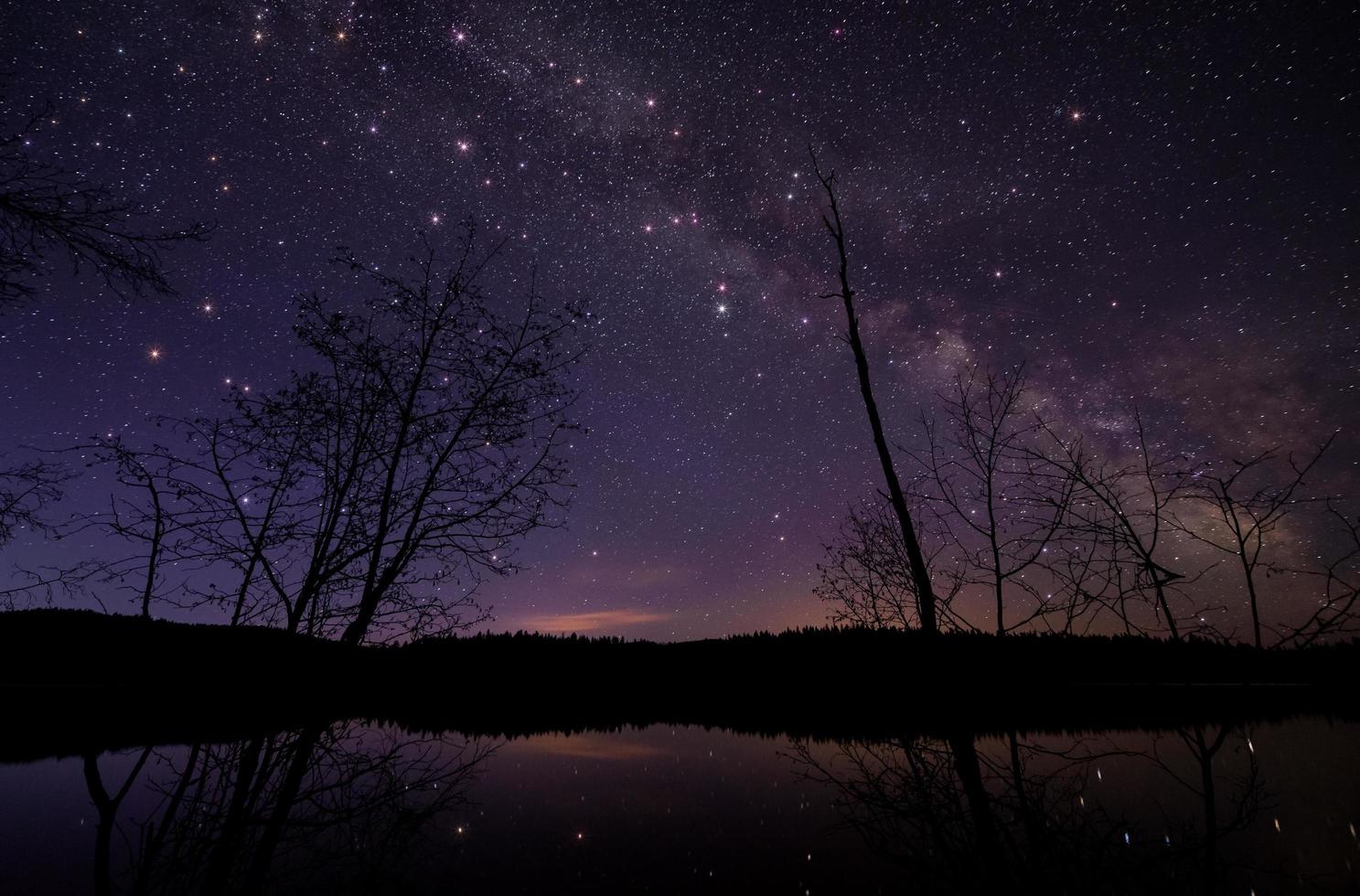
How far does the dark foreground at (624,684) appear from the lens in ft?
24.5

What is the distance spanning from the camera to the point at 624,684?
741 inches

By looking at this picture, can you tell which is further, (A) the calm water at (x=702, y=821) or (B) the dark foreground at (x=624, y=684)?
(B) the dark foreground at (x=624, y=684)

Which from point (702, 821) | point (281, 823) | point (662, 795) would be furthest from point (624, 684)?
point (281, 823)

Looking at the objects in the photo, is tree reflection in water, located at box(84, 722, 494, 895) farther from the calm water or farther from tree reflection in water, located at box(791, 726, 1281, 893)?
tree reflection in water, located at box(791, 726, 1281, 893)

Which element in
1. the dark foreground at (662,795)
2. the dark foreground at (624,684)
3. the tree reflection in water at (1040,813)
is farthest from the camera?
the dark foreground at (624,684)

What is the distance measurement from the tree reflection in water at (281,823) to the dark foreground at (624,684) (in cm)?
82

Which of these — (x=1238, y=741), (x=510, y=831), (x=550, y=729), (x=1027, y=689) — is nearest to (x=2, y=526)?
(x=510, y=831)

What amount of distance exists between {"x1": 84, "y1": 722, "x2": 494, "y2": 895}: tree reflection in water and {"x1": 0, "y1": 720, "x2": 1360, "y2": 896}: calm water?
23 mm

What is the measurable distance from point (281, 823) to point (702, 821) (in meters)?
3.00

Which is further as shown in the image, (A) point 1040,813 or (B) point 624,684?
(B) point 624,684

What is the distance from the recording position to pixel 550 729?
9.30 metres

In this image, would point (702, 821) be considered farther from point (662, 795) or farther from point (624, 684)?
point (624, 684)

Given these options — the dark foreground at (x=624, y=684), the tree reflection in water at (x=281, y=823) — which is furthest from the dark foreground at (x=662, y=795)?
the dark foreground at (x=624, y=684)

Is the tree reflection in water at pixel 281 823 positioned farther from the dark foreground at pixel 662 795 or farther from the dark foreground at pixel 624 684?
the dark foreground at pixel 624 684
